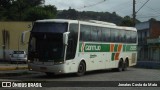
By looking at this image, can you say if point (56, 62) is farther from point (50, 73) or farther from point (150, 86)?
point (150, 86)

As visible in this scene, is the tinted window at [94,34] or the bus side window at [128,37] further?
the bus side window at [128,37]

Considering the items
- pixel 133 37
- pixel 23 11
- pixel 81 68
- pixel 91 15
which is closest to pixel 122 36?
pixel 133 37

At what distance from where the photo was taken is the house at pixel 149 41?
220 ft

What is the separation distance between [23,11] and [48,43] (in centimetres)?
6489

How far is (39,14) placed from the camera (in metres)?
82.6

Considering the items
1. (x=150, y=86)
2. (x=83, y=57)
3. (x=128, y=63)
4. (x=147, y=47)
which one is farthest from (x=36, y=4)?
(x=150, y=86)

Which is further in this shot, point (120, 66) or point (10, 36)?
point (10, 36)

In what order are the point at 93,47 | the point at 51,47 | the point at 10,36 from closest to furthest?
the point at 51,47 → the point at 93,47 → the point at 10,36

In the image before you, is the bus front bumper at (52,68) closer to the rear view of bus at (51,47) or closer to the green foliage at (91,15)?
the rear view of bus at (51,47)

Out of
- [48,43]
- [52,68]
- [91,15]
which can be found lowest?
[52,68]

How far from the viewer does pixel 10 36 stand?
5734 cm

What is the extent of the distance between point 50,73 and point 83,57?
2219 mm

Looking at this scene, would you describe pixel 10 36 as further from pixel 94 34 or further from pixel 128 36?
pixel 94 34

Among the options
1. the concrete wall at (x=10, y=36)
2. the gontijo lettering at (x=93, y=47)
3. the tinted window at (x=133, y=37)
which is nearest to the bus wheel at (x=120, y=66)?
the tinted window at (x=133, y=37)
